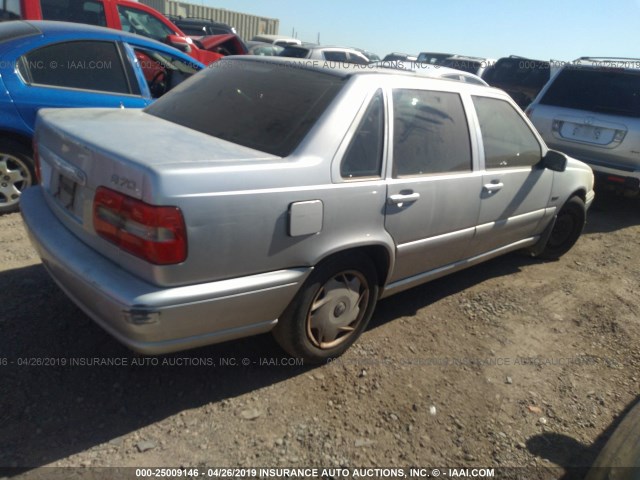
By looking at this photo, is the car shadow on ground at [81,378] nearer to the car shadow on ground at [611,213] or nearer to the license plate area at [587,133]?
the car shadow on ground at [611,213]

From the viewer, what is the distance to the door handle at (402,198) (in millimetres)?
2811

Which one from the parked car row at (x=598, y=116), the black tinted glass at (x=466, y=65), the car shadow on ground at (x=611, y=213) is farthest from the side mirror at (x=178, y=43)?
the black tinted glass at (x=466, y=65)

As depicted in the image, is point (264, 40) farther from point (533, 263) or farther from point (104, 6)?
→ point (533, 263)

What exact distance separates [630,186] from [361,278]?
4807 mm

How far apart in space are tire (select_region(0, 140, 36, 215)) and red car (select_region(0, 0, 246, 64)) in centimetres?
322

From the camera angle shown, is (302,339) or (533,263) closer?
(302,339)

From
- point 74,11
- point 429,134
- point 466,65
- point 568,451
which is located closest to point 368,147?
point 429,134

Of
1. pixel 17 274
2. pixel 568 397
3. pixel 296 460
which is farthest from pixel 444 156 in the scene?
pixel 17 274

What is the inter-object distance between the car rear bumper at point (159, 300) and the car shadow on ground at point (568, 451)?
1482 millimetres

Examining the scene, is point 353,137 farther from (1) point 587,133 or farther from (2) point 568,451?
(1) point 587,133

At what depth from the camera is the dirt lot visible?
2.34m

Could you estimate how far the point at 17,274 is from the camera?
3.46 meters

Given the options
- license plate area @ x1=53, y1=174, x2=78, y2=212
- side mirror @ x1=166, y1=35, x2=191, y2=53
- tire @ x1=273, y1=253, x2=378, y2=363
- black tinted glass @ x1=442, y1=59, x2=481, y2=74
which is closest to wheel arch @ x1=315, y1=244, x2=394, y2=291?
tire @ x1=273, y1=253, x2=378, y2=363

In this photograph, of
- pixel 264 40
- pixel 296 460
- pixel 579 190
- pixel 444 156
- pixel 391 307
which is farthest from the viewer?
pixel 264 40
